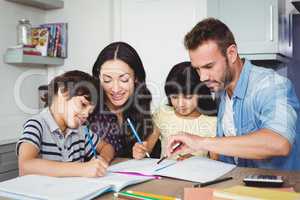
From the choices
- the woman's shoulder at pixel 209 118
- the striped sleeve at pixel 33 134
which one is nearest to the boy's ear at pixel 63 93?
the striped sleeve at pixel 33 134

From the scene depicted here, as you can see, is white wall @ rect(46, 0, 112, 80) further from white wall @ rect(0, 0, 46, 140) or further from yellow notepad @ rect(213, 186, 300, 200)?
yellow notepad @ rect(213, 186, 300, 200)

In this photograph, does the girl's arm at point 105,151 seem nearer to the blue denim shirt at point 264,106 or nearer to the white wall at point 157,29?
the blue denim shirt at point 264,106

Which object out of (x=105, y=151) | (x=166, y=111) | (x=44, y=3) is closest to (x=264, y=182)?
(x=105, y=151)

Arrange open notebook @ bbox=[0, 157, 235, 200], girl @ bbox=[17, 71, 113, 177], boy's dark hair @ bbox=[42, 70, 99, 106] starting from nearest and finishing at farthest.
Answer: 1. open notebook @ bbox=[0, 157, 235, 200]
2. girl @ bbox=[17, 71, 113, 177]
3. boy's dark hair @ bbox=[42, 70, 99, 106]

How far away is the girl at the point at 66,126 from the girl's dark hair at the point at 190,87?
1.58ft

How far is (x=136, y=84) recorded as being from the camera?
1967 millimetres

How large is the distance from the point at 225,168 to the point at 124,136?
74 centimetres

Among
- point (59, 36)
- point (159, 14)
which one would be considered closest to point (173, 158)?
point (159, 14)

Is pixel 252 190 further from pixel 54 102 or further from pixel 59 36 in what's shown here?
pixel 59 36

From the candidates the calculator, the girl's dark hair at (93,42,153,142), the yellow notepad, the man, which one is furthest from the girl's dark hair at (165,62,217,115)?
the yellow notepad

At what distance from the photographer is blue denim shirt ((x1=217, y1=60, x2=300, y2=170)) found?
1.35m

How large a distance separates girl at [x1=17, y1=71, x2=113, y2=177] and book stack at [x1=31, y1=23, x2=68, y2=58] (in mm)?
1489

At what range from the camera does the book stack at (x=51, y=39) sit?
3.03 metres

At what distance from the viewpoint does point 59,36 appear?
3.13 m
